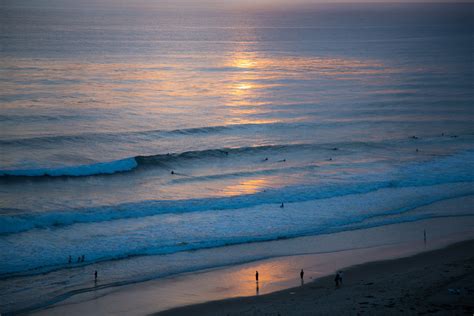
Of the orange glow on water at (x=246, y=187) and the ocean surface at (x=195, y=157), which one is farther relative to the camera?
the orange glow on water at (x=246, y=187)

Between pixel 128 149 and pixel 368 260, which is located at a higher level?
pixel 128 149

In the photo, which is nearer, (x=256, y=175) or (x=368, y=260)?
(x=368, y=260)

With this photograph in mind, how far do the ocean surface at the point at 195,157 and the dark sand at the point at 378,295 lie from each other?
3.78 m

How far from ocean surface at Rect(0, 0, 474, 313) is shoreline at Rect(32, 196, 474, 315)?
2.43ft

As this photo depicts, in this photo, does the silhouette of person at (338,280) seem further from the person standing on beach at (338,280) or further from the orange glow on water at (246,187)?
the orange glow on water at (246,187)

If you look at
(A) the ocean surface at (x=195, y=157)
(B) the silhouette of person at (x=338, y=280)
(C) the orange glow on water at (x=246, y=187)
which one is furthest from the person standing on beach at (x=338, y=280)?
(C) the orange glow on water at (x=246, y=187)

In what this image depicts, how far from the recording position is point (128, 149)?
1564 inches

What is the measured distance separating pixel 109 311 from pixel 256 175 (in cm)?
1729

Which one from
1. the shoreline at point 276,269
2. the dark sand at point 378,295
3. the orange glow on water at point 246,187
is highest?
the orange glow on water at point 246,187

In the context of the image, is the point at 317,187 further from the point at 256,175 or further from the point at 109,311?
the point at 109,311

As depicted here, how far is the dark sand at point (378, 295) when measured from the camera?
18891 mm

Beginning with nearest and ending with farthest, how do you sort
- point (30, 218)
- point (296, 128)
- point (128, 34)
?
point (30, 218)
point (296, 128)
point (128, 34)

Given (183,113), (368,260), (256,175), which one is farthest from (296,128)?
(368,260)

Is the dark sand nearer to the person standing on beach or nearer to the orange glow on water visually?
the person standing on beach
